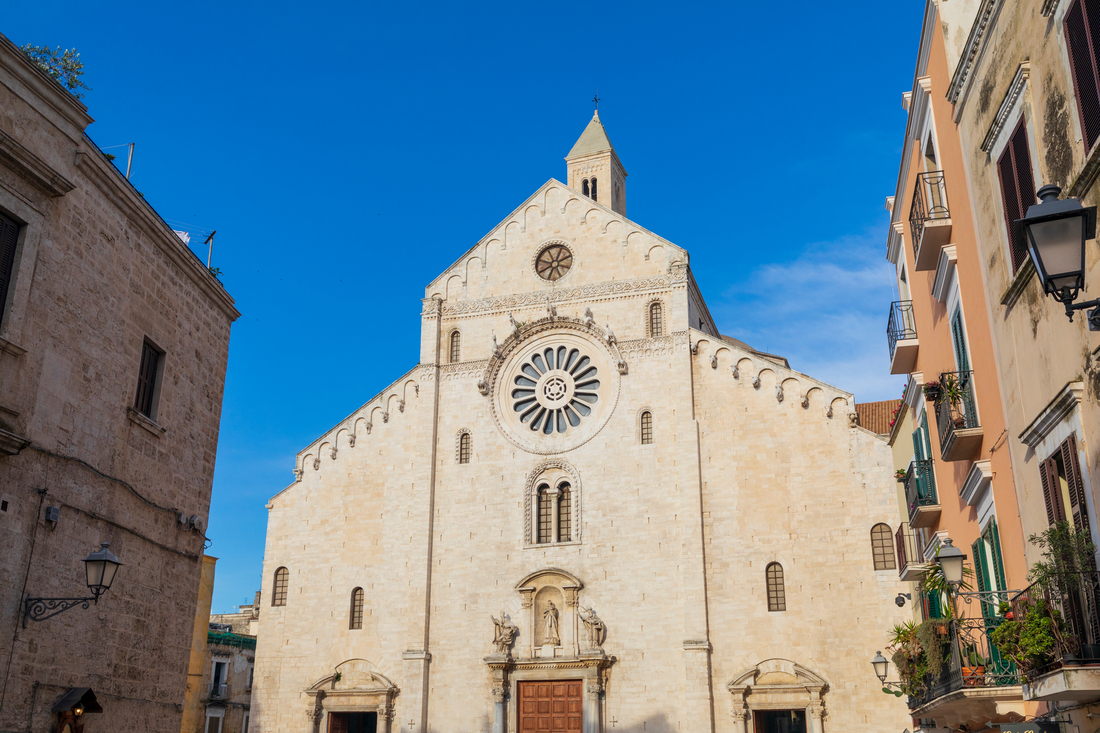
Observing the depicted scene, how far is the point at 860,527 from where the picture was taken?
24.1 meters

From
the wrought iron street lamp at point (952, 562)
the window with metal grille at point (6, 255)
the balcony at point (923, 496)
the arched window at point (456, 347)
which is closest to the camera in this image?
the wrought iron street lamp at point (952, 562)

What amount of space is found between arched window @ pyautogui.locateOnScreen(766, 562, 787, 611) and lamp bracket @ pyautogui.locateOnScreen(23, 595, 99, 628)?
Answer: 1816 centimetres

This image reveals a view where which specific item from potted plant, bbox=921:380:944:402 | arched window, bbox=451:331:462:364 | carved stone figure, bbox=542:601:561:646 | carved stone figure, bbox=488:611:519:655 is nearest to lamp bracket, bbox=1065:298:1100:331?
potted plant, bbox=921:380:944:402

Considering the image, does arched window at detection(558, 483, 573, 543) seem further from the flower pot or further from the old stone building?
the flower pot

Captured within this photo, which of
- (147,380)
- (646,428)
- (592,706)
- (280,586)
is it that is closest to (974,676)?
(147,380)

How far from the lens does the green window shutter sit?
12.2 metres

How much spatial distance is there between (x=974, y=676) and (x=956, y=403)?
3.45 m

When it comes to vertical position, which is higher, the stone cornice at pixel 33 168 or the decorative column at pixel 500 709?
the stone cornice at pixel 33 168

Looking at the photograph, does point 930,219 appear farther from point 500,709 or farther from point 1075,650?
point 500,709

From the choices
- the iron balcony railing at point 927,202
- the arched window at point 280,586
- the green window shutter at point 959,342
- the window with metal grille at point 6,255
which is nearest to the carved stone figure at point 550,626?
the arched window at point 280,586

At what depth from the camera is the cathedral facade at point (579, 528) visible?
2392 centimetres

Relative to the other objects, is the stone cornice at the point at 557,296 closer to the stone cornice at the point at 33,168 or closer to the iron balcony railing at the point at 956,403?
the iron balcony railing at the point at 956,403

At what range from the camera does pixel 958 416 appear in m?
12.2

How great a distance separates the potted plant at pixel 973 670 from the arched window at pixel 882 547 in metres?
13.3
